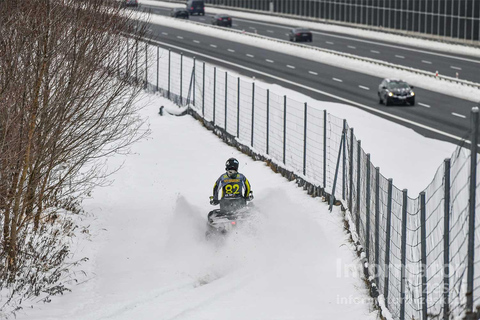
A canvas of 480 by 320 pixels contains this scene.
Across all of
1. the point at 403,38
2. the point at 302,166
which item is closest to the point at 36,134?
the point at 302,166

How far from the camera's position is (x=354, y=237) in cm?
1598

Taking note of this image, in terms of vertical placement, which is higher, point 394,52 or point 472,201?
point 394,52

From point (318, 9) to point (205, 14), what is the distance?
54.5 feet

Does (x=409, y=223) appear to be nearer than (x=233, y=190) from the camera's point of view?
Yes

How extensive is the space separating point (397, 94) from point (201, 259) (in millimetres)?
31811

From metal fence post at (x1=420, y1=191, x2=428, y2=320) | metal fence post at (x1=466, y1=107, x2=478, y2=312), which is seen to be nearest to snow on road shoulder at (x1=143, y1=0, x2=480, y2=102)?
metal fence post at (x1=420, y1=191, x2=428, y2=320)

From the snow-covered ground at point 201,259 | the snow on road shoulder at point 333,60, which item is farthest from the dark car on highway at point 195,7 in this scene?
the snow-covered ground at point 201,259

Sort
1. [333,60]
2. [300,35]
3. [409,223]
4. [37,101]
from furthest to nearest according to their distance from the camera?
1. [300,35]
2. [333,60]
3. [37,101]
4. [409,223]

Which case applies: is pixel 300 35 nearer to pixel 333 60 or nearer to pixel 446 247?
pixel 333 60

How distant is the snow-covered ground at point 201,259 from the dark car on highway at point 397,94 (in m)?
21.3

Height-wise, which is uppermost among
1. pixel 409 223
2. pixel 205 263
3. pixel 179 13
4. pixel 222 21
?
pixel 179 13

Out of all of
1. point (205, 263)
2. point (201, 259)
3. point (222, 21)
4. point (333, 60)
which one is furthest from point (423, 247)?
point (222, 21)

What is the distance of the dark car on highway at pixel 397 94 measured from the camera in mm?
46719

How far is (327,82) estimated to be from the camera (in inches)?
2149
